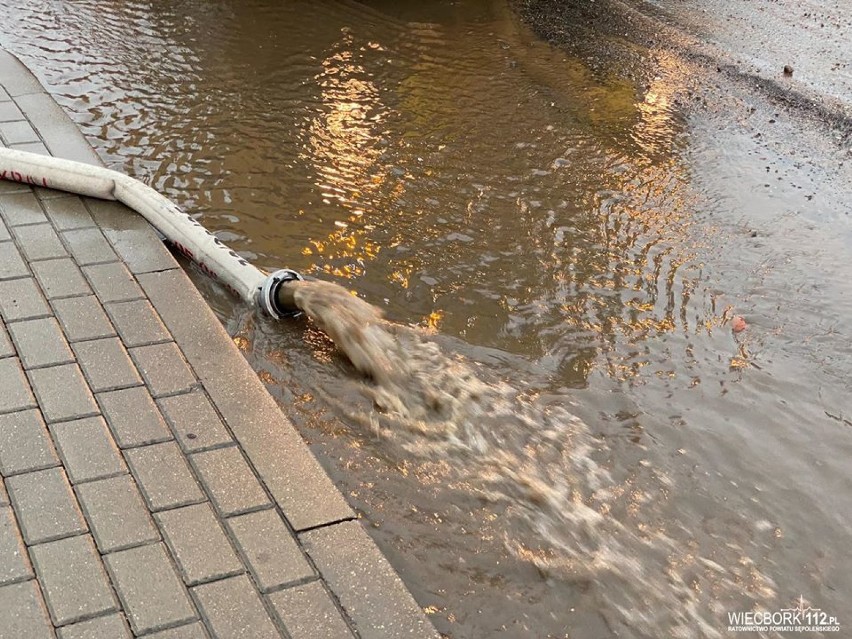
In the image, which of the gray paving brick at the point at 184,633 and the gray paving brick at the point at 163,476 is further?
the gray paving brick at the point at 163,476

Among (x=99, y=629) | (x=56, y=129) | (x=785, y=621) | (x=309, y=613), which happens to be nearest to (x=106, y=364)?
(x=99, y=629)

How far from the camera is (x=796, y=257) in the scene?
4961mm

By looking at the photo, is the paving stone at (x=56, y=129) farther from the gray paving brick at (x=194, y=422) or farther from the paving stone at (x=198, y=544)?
the paving stone at (x=198, y=544)

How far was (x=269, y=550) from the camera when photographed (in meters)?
2.85

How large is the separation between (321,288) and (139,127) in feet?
7.74

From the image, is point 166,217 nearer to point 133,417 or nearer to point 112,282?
point 112,282

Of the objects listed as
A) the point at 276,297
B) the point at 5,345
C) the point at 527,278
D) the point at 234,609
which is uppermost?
the point at 527,278

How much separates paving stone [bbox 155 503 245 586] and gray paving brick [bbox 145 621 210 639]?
6.3 inches

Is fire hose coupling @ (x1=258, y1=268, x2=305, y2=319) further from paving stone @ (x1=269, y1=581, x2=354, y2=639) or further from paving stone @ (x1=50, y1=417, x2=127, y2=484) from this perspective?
paving stone @ (x1=269, y1=581, x2=354, y2=639)

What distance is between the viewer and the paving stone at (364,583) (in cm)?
267

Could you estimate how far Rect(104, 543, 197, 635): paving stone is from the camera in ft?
8.45

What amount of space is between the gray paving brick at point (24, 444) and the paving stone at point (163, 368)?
442mm

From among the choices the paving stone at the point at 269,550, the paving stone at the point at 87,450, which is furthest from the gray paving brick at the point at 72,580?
the paving stone at the point at 269,550

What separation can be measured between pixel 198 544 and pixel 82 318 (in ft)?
4.76
